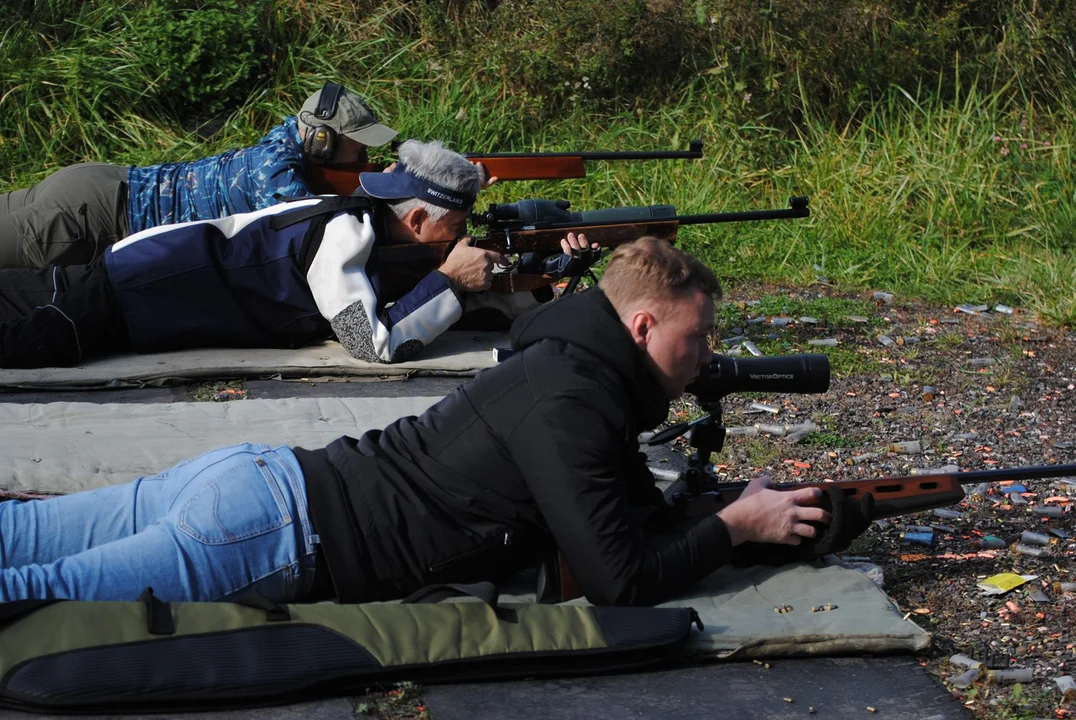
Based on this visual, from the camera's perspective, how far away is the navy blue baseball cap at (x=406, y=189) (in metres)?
5.01

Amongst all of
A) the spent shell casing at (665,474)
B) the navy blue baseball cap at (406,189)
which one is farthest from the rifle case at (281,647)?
the navy blue baseball cap at (406,189)

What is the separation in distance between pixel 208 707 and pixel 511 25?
8202mm

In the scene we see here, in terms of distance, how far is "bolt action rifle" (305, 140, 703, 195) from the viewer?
6.12 meters

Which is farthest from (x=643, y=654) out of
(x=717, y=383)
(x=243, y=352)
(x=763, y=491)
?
(x=243, y=352)

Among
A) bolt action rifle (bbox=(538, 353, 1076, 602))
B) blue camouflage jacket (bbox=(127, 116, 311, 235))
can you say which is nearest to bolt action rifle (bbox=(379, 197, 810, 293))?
blue camouflage jacket (bbox=(127, 116, 311, 235))

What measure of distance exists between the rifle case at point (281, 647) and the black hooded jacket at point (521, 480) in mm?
113

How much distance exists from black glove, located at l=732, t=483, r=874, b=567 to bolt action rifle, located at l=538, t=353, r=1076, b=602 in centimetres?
4

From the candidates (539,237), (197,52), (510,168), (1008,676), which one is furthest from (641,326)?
(197,52)

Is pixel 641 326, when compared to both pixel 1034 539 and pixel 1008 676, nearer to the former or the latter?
pixel 1008 676

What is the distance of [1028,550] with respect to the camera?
11.7 ft

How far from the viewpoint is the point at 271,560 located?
107 inches

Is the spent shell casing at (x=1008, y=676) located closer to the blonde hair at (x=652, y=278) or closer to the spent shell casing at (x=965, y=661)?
the spent shell casing at (x=965, y=661)

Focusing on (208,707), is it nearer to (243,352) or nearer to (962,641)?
(962,641)

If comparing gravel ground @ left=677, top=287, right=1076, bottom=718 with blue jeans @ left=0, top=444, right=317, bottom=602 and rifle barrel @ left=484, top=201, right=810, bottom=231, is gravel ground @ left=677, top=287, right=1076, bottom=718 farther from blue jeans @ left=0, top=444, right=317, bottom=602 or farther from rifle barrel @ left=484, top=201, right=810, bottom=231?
blue jeans @ left=0, top=444, right=317, bottom=602
